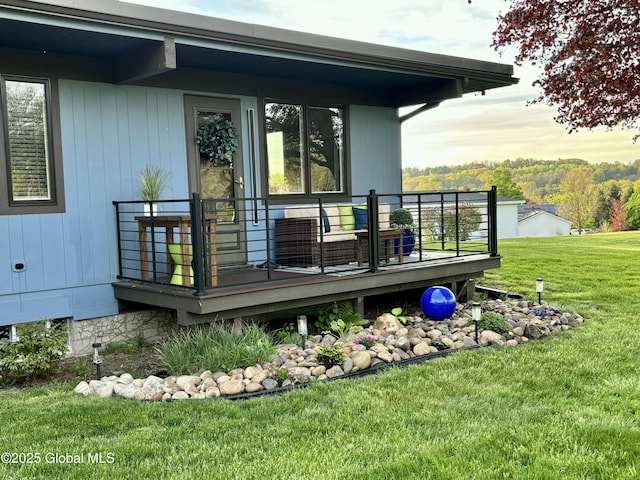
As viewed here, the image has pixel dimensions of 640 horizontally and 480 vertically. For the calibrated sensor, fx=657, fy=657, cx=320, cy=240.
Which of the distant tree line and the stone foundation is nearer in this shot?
the stone foundation

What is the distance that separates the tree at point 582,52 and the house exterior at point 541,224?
119 feet

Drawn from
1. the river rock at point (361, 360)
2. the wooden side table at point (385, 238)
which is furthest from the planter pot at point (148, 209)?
the river rock at point (361, 360)

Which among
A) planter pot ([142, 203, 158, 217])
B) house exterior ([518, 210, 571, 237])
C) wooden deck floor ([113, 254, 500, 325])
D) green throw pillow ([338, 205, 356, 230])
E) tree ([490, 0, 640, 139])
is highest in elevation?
tree ([490, 0, 640, 139])

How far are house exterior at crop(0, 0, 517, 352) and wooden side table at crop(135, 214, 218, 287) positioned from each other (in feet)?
1.07

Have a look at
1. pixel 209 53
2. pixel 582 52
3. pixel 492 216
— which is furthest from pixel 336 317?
pixel 582 52

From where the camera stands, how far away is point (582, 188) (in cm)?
4781

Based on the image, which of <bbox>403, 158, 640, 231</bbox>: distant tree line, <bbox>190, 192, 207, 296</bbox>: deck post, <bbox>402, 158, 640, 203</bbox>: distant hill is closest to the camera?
<bbox>190, 192, 207, 296</bbox>: deck post

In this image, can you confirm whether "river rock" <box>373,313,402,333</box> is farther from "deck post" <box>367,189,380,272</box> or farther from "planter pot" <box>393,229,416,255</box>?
"planter pot" <box>393,229,416,255</box>

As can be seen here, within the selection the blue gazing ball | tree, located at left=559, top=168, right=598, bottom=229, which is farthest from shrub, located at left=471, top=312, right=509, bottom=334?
tree, located at left=559, top=168, right=598, bottom=229

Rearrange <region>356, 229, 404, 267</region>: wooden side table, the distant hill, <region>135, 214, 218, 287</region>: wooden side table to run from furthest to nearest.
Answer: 1. the distant hill
2. <region>356, 229, 404, 267</region>: wooden side table
3. <region>135, 214, 218, 287</region>: wooden side table

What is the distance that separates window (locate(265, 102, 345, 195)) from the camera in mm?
8281

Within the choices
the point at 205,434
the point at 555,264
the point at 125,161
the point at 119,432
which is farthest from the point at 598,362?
the point at 555,264

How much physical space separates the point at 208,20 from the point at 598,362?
15.1 ft

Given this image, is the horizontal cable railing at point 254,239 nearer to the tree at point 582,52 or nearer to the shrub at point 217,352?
the shrub at point 217,352
